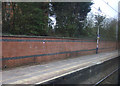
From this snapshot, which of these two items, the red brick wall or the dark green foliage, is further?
the dark green foliage

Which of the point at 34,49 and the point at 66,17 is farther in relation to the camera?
the point at 66,17

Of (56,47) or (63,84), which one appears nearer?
(63,84)

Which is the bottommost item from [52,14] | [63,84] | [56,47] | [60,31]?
[63,84]

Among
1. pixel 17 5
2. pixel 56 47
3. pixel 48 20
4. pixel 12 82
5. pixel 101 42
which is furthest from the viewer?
pixel 101 42

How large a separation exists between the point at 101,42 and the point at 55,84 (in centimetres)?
1960

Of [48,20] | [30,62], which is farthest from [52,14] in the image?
[30,62]

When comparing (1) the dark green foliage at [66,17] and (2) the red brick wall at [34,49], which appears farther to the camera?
(1) the dark green foliage at [66,17]

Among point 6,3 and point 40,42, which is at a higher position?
point 6,3

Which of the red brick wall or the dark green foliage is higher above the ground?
the dark green foliage

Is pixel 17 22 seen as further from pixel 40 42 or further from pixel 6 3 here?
pixel 40 42

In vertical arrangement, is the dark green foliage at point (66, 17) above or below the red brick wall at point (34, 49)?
above

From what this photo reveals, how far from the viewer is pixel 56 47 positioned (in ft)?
41.3

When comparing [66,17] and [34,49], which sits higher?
[66,17]

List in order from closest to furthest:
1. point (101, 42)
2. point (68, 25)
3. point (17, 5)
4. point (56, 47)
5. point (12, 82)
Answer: point (12, 82) → point (56, 47) → point (17, 5) → point (68, 25) → point (101, 42)
